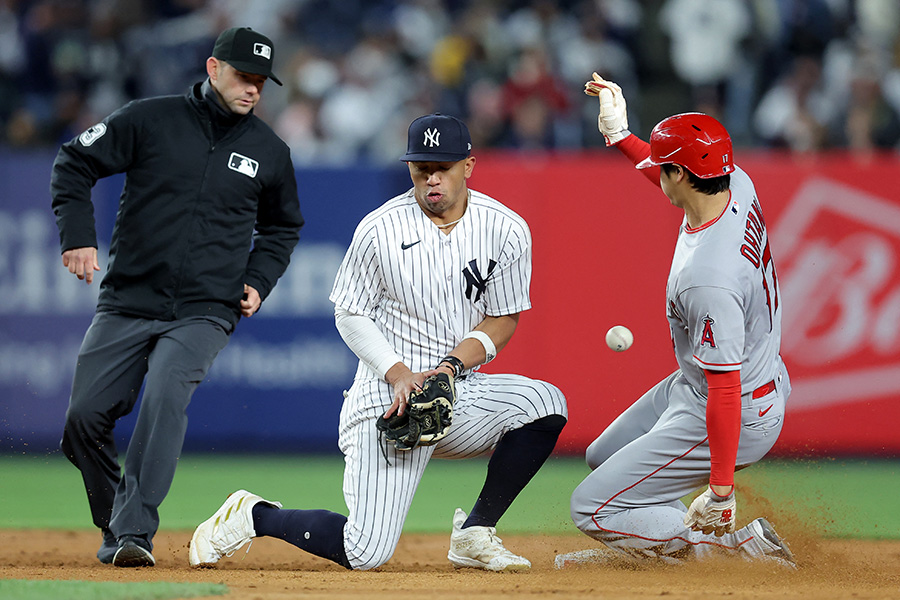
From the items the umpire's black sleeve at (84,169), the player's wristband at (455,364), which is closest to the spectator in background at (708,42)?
the player's wristband at (455,364)

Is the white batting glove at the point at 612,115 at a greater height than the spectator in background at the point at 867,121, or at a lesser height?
lesser

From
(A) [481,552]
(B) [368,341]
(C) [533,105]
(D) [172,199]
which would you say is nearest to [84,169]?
(D) [172,199]

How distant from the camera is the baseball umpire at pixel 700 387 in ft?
14.9

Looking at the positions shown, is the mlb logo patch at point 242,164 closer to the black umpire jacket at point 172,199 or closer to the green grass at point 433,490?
the black umpire jacket at point 172,199

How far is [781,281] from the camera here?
894 centimetres

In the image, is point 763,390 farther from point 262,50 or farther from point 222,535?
point 262,50

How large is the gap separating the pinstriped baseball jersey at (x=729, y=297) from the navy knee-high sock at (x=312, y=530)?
1.73 metres

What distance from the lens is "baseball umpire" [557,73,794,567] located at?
4531 mm

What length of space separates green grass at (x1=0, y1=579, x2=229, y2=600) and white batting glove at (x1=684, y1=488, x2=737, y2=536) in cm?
191

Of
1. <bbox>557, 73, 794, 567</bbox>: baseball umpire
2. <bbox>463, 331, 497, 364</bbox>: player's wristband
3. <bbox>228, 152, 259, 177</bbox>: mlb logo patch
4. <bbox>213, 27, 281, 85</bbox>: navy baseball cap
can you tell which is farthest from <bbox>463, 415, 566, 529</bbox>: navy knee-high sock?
<bbox>213, 27, 281, 85</bbox>: navy baseball cap

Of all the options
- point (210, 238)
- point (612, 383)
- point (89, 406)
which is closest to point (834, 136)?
point (612, 383)

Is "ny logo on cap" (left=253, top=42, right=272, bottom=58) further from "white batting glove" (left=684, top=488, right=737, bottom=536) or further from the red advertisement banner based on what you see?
the red advertisement banner

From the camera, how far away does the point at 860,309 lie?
8.91 metres

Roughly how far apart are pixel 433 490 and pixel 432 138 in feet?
12.5
